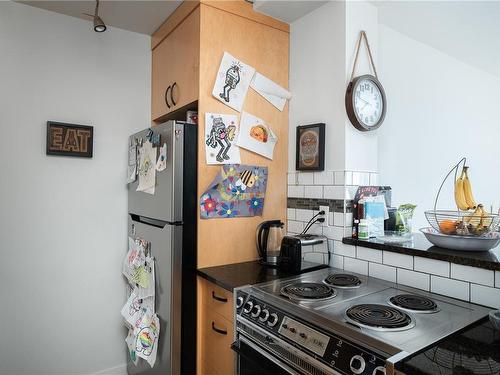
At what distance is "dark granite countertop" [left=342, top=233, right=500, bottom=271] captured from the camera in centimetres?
123

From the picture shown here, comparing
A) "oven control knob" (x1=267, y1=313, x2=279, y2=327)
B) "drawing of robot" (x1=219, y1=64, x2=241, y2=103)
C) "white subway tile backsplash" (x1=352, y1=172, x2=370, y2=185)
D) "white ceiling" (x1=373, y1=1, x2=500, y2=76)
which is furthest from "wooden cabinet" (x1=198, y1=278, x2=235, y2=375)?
"white ceiling" (x1=373, y1=1, x2=500, y2=76)

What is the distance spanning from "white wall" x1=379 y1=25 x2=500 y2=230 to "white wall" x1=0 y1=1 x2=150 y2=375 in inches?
67.0

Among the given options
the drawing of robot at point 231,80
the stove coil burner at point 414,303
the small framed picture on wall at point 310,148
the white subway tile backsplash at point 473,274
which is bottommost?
the stove coil burner at point 414,303

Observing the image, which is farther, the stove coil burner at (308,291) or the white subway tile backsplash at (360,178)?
the white subway tile backsplash at (360,178)

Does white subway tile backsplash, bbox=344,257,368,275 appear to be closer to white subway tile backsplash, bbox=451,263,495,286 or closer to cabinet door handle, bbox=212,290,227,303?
white subway tile backsplash, bbox=451,263,495,286

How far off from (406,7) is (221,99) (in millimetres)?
1223

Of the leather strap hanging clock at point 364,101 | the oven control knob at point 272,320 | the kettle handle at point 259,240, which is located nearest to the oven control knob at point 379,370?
the oven control knob at point 272,320

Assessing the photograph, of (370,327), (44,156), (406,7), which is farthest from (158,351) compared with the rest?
(406,7)

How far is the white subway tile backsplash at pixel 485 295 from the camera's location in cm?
122

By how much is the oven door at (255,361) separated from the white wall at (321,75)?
988 millimetres

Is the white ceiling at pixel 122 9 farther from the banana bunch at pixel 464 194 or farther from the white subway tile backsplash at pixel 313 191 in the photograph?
the banana bunch at pixel 464 194

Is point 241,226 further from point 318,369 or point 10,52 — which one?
point 10,52

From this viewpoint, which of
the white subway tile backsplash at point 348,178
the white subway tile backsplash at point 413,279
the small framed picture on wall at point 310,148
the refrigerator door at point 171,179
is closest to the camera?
the white subway tile backsplash at point 413,279

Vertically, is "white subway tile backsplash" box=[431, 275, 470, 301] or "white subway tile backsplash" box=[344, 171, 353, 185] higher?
"white subway tile backsplash" box=[344, 171, 353, 185]
